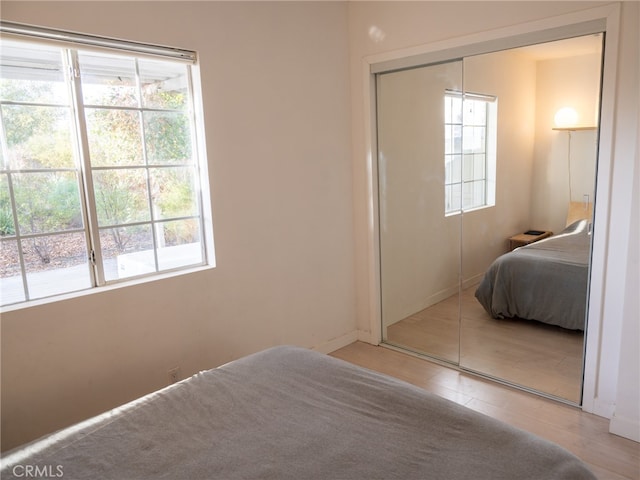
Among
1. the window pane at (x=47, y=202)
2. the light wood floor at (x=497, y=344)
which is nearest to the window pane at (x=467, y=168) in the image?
the light wood floor at (x=497, y=344)

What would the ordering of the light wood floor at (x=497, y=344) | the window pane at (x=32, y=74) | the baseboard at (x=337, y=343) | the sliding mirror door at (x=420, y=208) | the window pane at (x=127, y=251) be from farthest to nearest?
the baseboard at (x=337, y=343) < the sliding mirror door at (x=420, y=208) < the light wood floor at (x=497, y=344) < the window pane at (x=127, y=251) < the window pane at (x=32, y=74)

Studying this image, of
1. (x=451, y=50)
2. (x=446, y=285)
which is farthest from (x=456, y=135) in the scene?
(x=446, y=285)

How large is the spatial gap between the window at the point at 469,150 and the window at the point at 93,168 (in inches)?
69.6

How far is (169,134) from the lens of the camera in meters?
2.64

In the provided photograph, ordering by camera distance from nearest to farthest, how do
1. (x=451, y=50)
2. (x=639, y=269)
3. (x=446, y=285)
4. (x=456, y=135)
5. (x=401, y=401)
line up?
1. (x=401, y=401)
2. (x=639, y=269)
3. (x=451, y=50)
4. (x=456, y=135)
5. (x=446, y=285)

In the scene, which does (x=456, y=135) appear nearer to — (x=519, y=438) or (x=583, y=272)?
(x=583, y=272)

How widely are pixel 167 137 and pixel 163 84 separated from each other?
30 cm

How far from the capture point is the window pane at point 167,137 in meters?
2.56

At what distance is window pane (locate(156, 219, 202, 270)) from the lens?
8.75ft

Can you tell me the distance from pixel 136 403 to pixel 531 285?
2.53m

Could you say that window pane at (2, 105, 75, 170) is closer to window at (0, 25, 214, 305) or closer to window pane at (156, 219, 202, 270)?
window at (0, 25, 214, 305)

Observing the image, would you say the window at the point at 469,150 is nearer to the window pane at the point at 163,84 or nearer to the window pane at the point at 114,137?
the window pane at the point at 163,84

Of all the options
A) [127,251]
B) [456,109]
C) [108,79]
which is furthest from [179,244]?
[456,109]

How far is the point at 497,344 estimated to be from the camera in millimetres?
3203
